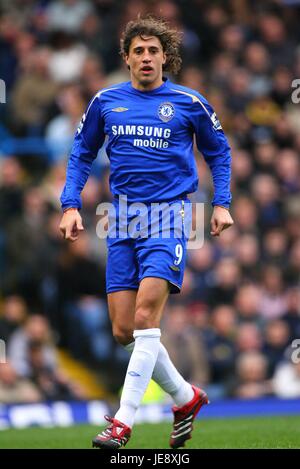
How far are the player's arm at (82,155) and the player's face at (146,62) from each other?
0.31 meters

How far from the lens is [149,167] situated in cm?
748

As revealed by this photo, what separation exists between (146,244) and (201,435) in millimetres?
2170

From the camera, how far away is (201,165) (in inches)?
567

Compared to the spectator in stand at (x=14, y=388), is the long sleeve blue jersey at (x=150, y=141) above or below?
above

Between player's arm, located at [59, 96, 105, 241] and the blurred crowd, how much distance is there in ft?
15.7

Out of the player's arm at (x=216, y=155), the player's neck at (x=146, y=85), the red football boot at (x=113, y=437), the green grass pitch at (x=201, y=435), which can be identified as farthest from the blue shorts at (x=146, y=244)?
the green grass pitch at (x=201, y=435)

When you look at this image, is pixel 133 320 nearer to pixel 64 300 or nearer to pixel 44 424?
pixel 44 424

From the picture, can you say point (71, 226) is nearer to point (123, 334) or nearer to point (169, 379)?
point (123, 334)

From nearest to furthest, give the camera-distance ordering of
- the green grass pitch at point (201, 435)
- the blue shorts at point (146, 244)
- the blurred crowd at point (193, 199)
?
the blue shorts at point (146, 244), the green grass pitch at point (201, 435), the blurred crowd at point (193, 199)

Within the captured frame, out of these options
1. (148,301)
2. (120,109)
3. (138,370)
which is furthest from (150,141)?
(138,370)

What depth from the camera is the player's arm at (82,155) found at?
7598 mm

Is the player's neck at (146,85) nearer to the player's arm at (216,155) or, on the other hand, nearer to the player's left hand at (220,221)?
the player's arm at (216,155)
